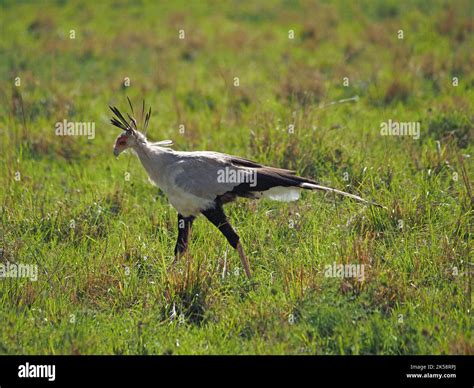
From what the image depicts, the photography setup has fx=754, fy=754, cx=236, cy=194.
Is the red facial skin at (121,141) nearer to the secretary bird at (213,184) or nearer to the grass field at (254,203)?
the secretary bird at (213,184)

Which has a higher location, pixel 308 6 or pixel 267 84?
pixel 308 6

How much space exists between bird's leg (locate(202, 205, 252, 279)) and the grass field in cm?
11

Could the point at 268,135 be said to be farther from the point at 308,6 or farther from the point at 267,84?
the point at 308,6

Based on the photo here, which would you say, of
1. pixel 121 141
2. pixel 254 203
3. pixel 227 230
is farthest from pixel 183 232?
pixel 254 203

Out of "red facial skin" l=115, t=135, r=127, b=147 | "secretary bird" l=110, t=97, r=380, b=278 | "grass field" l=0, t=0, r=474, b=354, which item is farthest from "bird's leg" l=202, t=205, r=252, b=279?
"red facial skin" l=115, t=135, r=127, b=147

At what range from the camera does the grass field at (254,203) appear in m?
5.06

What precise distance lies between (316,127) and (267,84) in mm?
2827

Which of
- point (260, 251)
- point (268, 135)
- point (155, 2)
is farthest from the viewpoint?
point (155, 2)

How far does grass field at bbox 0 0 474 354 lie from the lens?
5.06 meters

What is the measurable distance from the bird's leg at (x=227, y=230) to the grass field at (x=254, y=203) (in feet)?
0.37

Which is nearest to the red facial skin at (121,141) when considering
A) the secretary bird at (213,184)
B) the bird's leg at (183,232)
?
the secretary bird at (213,184)

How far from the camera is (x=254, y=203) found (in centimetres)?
674
